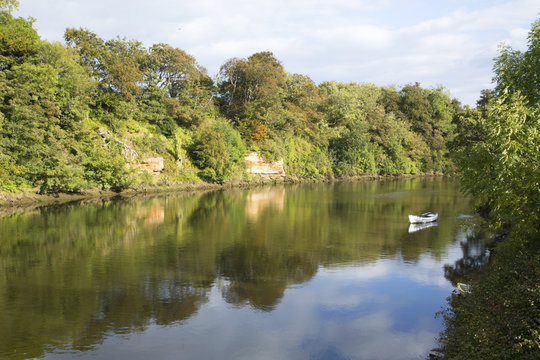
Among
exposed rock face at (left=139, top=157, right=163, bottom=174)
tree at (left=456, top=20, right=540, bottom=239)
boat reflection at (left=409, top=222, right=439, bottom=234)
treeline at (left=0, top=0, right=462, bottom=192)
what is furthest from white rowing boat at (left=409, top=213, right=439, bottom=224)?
exposed rock face at (left=139, top=157, right=163, bottom=174)

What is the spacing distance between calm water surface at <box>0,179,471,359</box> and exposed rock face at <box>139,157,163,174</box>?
14896mm

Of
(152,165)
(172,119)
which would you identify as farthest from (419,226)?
(172,119)

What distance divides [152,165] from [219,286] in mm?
33176

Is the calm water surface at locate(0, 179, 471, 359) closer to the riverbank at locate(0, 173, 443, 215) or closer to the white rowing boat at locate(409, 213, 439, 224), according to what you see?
the white rowing boat at locate(409, 213, 439, 224)

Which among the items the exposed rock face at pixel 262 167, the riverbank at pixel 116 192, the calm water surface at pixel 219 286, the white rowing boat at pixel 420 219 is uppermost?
the exposed rock face at pixel 262 167

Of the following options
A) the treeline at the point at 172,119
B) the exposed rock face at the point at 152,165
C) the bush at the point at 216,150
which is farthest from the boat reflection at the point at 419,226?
the exposed rock face at the point at 152,165

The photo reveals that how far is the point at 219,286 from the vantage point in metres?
16.6

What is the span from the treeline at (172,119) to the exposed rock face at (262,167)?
130cm

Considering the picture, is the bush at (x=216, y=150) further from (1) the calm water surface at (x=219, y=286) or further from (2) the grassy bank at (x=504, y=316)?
(2) the grassy bank at (x=504, y=316)

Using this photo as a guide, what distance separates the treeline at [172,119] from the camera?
35000 mm

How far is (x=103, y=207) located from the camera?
3553 cm

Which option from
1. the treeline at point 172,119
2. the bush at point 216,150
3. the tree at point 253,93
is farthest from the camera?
the tree at point 253,93

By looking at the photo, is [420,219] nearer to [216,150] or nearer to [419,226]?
[419,226]

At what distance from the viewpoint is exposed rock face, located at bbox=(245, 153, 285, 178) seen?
6125 cm
